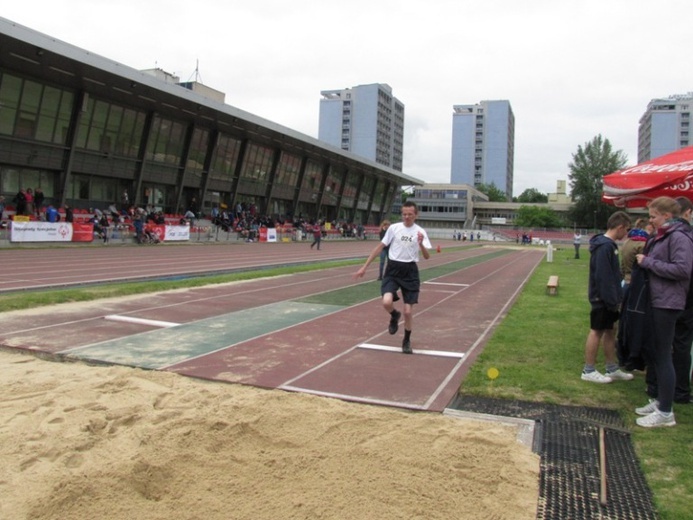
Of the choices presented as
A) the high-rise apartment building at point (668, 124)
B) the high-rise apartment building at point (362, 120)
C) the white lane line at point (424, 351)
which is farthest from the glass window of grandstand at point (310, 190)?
the high-rise apartment building at point (668, 124)

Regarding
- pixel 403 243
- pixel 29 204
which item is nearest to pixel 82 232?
pixel 29 204

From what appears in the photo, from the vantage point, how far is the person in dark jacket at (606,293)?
17.8 ft

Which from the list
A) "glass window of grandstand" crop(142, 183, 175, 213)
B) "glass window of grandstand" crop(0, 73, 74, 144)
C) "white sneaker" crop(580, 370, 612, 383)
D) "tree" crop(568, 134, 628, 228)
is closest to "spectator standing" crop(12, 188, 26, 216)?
"glass window of grandstand" crop(0, 73, 74, 144)

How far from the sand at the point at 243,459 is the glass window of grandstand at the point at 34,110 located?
90.6 ft

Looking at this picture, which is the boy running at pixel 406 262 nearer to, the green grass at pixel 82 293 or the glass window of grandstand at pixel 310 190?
the green grass at pixel 82 293

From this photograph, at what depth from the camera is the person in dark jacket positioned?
5.41 meters

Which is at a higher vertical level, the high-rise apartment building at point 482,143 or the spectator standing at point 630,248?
the high-rise apartment building at point 482,143

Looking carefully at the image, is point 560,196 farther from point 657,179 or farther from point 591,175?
point 657,179

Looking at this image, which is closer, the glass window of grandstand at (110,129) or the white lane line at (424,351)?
the white lane line at (424,351)

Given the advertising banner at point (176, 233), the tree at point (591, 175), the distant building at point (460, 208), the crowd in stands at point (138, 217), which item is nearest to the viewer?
the crowd in stands at point (138, 217)

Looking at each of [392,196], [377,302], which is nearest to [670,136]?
[392,196]

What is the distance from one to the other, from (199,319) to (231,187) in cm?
3728

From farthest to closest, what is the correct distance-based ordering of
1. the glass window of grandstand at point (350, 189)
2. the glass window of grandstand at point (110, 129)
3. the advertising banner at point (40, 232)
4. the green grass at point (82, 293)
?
the glass window of grandstand at point (350, 189)
the glass window of grandstand at point (110, 129)
the advertising banner at point (40, 232)
the green grass at point (82, 293)

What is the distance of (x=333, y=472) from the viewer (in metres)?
3.36
